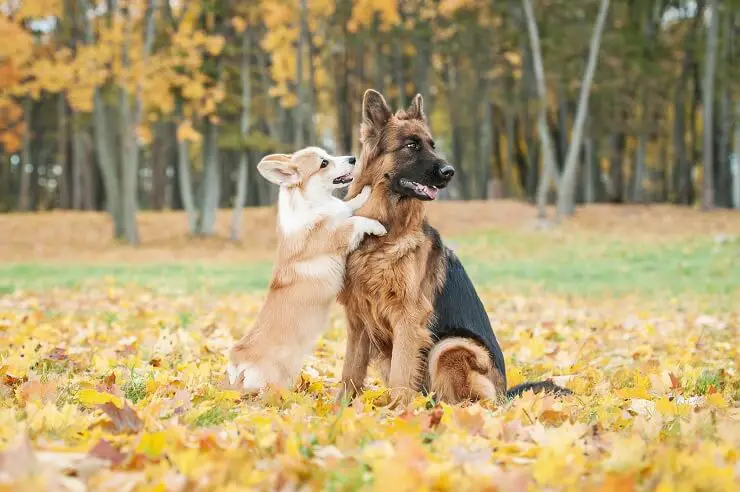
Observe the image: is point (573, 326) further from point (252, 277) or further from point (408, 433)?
point (252, 277)

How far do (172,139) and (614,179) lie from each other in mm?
18961

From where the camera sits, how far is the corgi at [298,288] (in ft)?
15.3

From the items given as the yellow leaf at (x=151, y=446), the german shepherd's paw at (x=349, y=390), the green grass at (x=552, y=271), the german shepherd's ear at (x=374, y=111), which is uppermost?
the german shepherd's ear at (x=374, y=111)

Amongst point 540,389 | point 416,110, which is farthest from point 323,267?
point 540,389

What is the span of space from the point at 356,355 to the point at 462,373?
765 millimetres

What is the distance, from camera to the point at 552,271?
51.6 ft

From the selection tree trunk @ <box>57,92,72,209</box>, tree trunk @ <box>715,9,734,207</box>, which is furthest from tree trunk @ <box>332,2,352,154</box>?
tree trunk @ <box>715,9,734,207</box>

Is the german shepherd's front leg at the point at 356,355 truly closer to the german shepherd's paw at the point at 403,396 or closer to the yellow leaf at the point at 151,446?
the german shepherd's paw at the point at 403,396

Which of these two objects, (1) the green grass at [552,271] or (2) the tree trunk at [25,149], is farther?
(2) the tree trunk at [25,149]

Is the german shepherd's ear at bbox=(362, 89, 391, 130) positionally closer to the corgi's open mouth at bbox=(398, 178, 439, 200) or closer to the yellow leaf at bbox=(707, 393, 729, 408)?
the corgi's open mouth at bbox=(398, 178, 439, 200)

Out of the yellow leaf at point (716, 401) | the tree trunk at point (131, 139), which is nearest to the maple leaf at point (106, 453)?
the yellow leaf at point (716, 401)

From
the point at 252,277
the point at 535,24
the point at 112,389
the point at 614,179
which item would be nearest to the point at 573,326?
the point at 112,389

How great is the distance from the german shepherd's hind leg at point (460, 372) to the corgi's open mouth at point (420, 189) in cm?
85

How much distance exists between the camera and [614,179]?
34.7 m
